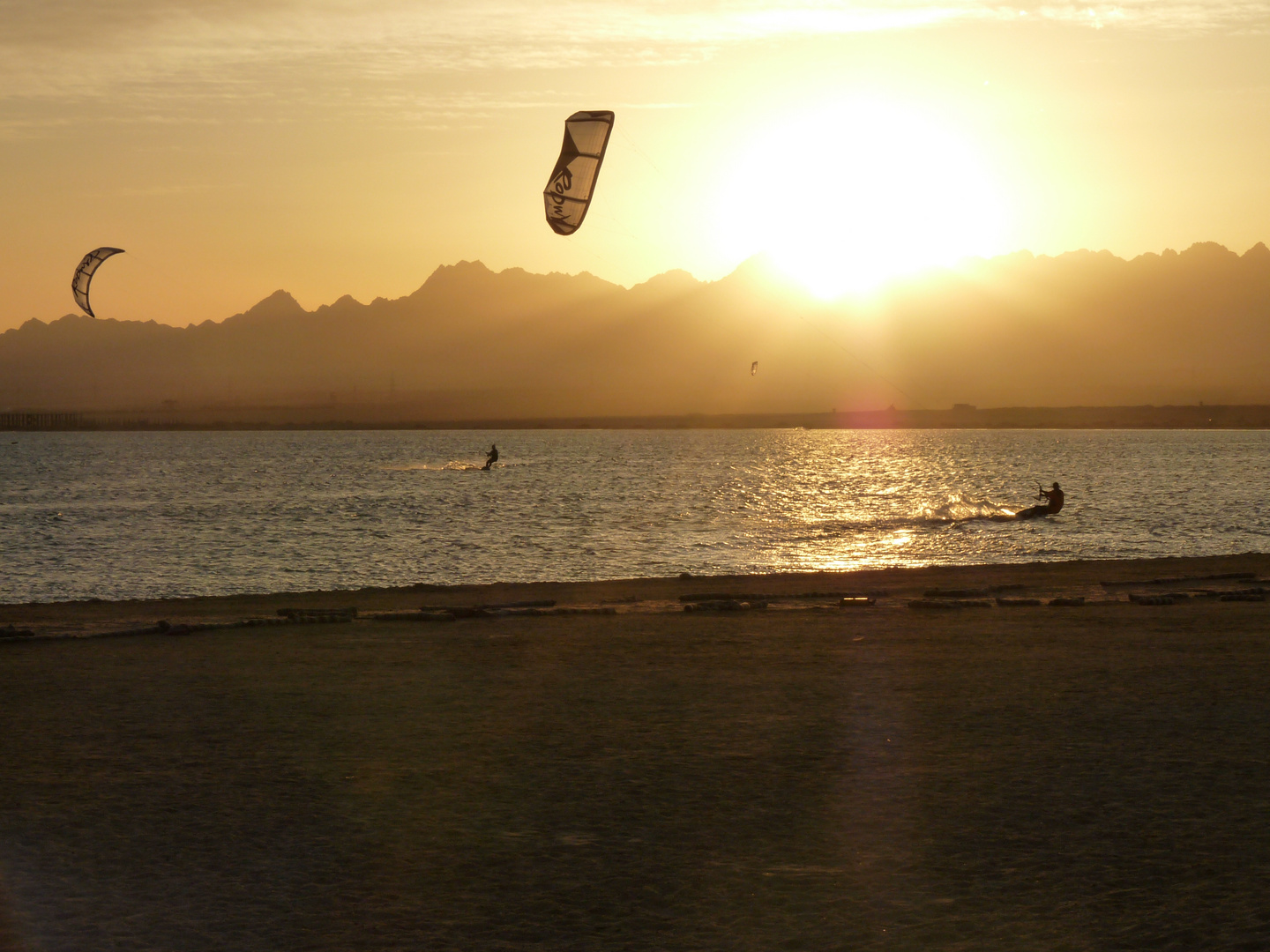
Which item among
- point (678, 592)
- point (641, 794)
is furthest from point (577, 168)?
point (641, 794)

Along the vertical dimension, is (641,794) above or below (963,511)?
above

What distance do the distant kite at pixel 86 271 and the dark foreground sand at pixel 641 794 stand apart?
46.9 metres

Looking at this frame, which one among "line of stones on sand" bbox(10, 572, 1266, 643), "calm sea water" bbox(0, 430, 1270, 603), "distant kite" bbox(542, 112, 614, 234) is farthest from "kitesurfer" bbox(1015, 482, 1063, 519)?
"line of stones on sand" bbox(10, 572, 1266, 643)

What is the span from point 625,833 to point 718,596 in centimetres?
1448

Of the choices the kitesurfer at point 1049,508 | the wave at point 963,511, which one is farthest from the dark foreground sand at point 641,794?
the wave at point 963,511

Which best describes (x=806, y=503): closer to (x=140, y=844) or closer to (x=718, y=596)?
(x=718, y=596)

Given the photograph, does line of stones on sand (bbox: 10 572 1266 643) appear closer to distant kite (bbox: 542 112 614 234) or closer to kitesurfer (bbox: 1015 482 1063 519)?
distant kite (bbox: 542 112 614 234)

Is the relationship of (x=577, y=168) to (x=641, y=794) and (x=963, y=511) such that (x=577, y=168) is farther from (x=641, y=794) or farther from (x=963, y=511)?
(x=963, y=511)

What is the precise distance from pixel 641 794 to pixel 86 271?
5708 centimetres

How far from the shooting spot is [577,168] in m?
29.9

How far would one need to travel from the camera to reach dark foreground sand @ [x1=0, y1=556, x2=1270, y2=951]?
639cm

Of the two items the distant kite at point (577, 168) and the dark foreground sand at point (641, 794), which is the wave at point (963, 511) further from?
the dark foreground sand at point (641, 794)

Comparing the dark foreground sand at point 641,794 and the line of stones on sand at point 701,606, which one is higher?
the dark foreground sand at point 641,794

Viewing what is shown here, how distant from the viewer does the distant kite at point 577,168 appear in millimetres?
29641
